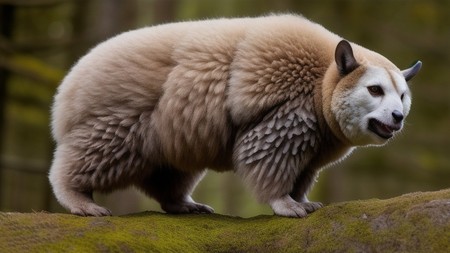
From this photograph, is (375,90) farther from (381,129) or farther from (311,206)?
(311,206)

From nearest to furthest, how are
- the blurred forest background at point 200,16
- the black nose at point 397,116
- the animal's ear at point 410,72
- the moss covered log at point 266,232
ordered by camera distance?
the moss covered log at point 266,232 → the black nose at point 397,116 → the animal's ear at point 410,72 → the blurred forest background at point 200,16

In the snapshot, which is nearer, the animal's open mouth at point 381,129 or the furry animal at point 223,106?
the animal's open mouth at point 381,129

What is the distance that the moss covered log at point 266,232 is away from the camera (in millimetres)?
6359

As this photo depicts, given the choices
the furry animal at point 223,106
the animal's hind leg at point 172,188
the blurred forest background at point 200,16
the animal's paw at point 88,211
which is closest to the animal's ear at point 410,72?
the furry animal at point 223,106

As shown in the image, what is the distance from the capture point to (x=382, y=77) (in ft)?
25.1

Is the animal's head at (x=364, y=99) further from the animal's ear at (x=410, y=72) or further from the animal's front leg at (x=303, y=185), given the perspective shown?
the animal's front leg at (x=303, y=185)

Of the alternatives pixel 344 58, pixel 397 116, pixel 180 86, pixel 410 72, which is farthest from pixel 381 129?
pixel 180 86

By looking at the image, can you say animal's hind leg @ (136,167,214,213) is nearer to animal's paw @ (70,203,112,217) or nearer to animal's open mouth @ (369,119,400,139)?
animal's paw @ (70,203,112,217)

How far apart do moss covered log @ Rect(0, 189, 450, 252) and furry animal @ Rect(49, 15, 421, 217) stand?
70 cm

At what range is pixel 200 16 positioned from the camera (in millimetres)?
22891

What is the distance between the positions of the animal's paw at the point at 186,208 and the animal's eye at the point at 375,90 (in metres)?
Result: 2.35

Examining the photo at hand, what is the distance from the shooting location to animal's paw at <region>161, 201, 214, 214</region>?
29.0 ft

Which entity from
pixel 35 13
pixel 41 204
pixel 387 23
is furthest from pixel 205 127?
pixel 387 23

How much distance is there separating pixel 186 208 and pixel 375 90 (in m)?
2.64
